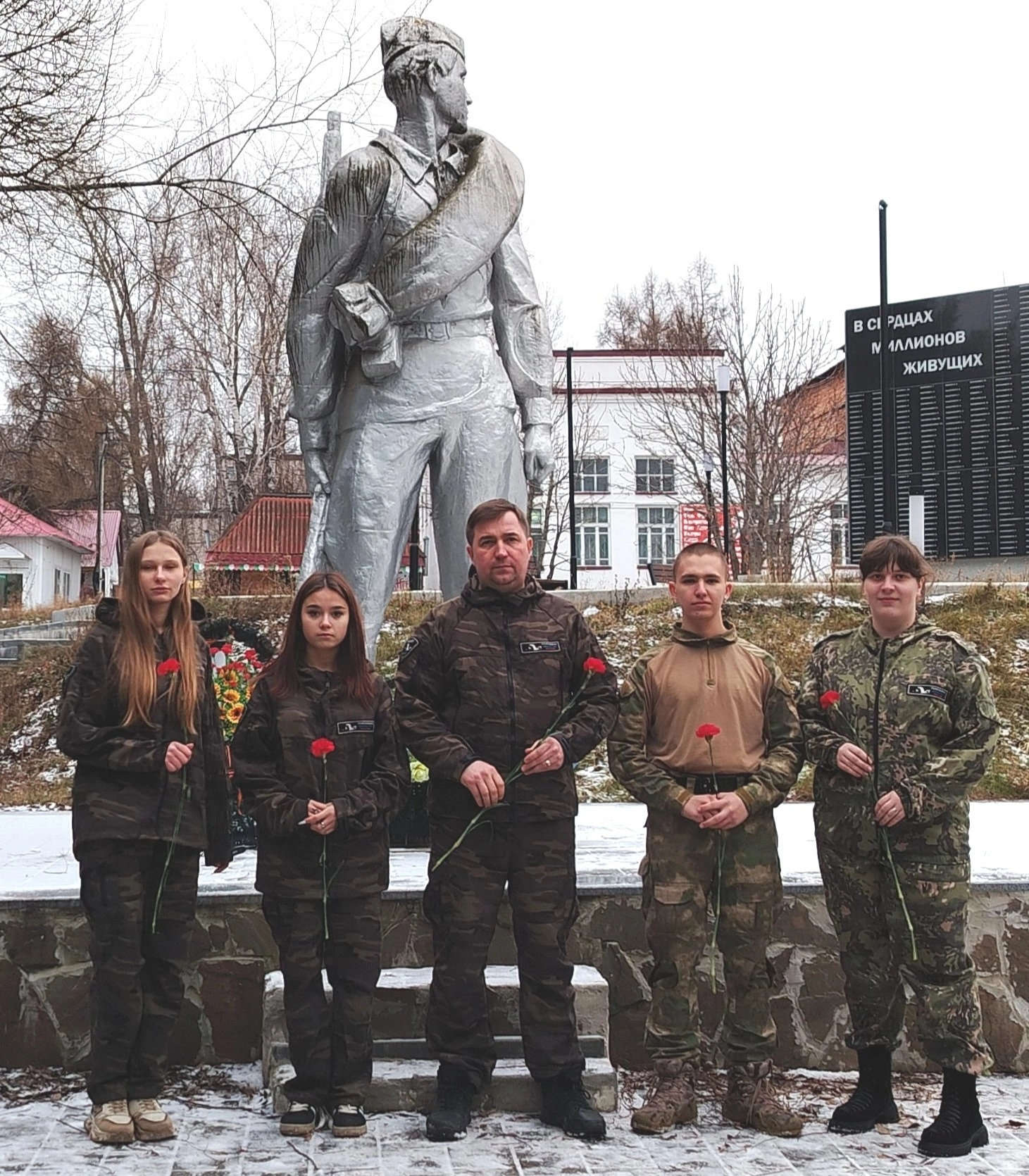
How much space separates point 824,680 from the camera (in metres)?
3.99

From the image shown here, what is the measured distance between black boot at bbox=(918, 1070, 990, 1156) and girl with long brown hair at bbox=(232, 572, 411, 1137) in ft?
5.13

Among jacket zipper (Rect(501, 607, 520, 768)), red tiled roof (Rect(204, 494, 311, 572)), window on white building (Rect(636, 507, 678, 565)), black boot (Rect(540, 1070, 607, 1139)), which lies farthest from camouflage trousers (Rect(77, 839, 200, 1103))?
window on white building (Rect(636, 507, 678, 565))

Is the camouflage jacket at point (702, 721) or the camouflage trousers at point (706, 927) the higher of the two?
the camouflage jacket at point (702, 721)

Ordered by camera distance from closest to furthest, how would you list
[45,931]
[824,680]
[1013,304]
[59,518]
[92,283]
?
1. [824,680]
2. [45,931]
3. [92,283]
4. [1013,304]
5. [59,518]

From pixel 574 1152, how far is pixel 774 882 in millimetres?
939

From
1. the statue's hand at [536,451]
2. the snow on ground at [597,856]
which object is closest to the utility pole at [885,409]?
the snow on ground at [597,856]

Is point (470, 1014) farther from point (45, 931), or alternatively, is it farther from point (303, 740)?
point (45, 931)

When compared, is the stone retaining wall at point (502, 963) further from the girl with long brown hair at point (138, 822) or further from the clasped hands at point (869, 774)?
the clasped hands at point (869, 774)

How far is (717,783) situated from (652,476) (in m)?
40.1

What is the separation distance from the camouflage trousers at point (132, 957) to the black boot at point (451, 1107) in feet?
2.55

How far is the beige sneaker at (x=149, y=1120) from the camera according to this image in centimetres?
357

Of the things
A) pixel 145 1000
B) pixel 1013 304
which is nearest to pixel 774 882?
pixel 145 1000

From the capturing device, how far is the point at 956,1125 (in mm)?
3576

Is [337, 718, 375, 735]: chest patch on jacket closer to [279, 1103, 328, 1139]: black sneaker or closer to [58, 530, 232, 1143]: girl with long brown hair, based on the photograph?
[58, 530, 232, 1143]: girl with long brown hair
